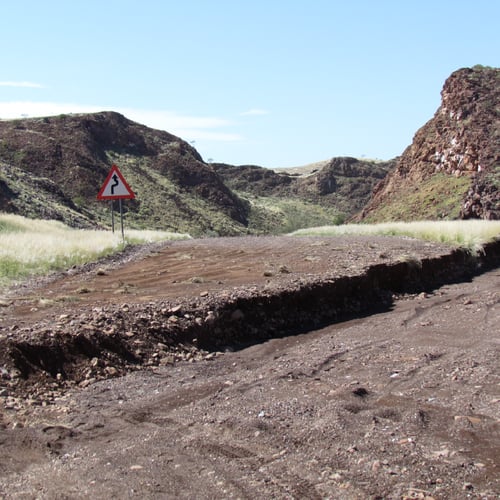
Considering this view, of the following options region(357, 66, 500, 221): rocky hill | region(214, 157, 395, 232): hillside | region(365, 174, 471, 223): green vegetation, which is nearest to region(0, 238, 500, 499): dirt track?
region(357, 66, 500, 221): rocky hill

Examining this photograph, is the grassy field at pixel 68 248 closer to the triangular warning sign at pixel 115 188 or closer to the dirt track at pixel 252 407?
the triangular warning sign at pixel 115 188

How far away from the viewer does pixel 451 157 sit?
1774 inches

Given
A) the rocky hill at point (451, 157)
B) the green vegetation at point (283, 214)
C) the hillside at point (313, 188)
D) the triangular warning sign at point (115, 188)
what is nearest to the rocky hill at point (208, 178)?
the rocky hill at point (451, 157)

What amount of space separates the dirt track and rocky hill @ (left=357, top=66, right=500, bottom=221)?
1150 inches

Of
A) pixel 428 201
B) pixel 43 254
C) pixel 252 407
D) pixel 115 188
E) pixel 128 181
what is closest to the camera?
pixel 252 407

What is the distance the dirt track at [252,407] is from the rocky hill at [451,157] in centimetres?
2920

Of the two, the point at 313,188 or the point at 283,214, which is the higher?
the point at 313,188

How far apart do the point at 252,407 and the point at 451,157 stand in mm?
42678

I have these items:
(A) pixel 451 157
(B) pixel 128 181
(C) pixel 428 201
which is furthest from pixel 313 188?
(C) pixel 428 201

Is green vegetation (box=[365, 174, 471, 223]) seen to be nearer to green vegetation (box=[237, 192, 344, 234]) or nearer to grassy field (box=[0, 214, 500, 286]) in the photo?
grassy field (box=[0, 214, 500, 286])

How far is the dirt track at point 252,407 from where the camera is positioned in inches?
161

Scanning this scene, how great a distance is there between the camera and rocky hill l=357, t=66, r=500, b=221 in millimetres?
40750

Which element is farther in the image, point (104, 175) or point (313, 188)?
point (313, 188)

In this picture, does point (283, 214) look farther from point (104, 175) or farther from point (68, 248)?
point (68, 248)
